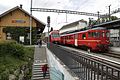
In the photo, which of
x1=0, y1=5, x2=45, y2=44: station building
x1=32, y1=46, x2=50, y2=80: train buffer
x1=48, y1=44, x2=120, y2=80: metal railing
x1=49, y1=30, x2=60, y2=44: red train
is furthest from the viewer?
x1=49, y1=30, x2=60, y2=44: red train

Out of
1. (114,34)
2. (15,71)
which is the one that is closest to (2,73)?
(15,71)

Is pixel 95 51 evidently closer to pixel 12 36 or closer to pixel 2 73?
pixel 2 73

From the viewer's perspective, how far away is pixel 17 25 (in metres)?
46.3

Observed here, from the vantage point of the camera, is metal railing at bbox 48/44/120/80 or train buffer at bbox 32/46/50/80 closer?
metal railing at bbox 48/44/120/80

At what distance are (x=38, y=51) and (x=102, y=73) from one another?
91.2 feet

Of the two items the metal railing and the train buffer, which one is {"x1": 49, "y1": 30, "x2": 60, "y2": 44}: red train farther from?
the metal railing

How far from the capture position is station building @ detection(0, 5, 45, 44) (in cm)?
4536

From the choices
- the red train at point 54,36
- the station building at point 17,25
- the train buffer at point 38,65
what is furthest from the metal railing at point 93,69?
the red train at point 54,36

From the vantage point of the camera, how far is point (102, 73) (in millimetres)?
6164

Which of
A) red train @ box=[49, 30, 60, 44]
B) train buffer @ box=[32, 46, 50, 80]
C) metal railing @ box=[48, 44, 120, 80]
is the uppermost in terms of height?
red train @ box=[49, 30, 60, 44]

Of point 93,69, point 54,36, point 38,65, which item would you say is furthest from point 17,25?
point 93,69

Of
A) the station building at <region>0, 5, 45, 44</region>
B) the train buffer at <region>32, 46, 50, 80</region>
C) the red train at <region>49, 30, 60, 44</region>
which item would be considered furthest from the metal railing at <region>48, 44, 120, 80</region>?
the red train at <region>49, 30, 60, 44</region>

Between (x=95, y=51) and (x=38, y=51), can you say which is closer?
(x=95, y=51)

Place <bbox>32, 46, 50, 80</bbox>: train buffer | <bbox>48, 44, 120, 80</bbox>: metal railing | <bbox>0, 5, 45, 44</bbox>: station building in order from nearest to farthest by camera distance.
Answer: <bbox>48, 44, 120, 80</bbox>: metal railing → <bbox>32, 46, 50, 80</bbox>: train buffer → <bbox>0, 5, 45, 44</bbox>: station building
